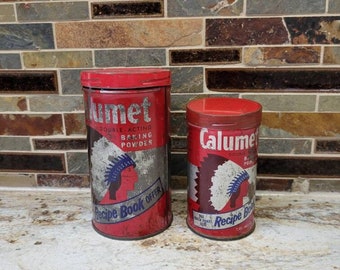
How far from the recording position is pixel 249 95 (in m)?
0.93

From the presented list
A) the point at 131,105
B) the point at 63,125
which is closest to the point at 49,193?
the point at 63,125

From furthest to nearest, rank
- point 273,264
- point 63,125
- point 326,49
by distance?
1. point 63,125
2. point 326,49
3. point 273,264

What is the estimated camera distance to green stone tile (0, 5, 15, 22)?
92cm

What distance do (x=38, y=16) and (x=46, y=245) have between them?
574mm

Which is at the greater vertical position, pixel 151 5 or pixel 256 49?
pixel 151 5

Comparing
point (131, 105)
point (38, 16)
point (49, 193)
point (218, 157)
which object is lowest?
point (49, 193)

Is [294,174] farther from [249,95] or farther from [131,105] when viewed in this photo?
[131,105]

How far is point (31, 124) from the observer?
1000mm

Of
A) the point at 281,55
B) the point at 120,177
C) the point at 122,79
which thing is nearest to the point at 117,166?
the point at 120,177

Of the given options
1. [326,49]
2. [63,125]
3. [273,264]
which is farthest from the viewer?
[63,125]

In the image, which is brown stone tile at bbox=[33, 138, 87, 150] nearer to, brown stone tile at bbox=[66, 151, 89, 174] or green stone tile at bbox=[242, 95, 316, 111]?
brown stone tile at bbox=[66, 151, 89, 174]

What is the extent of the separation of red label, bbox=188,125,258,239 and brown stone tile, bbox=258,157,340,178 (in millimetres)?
202

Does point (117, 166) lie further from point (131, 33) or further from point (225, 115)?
point (131, 33)

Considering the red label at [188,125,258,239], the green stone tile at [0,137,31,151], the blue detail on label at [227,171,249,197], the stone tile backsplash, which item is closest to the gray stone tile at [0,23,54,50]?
the stone tile backsplash
